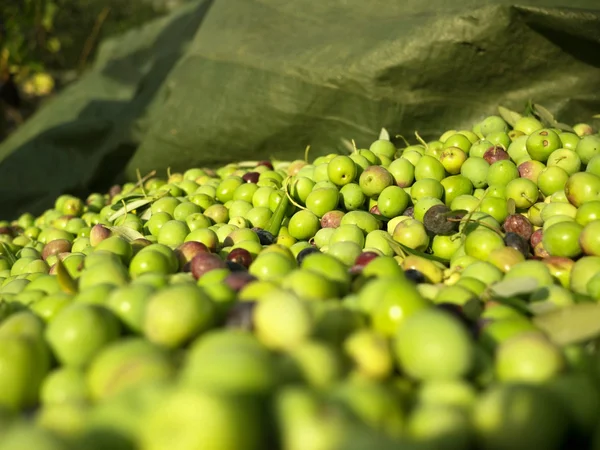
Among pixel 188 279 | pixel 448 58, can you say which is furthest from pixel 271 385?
pixel 448 58

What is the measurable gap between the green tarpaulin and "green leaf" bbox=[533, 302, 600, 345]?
7.95 feet

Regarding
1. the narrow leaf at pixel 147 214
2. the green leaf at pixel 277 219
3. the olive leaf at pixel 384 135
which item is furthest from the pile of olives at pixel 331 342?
the olive leaf at pixel 384 135

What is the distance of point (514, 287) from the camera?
181 centimetres

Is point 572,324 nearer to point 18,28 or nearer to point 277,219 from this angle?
point 277,219

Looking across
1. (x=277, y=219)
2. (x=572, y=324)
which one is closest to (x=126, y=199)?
(x=277, y=219)

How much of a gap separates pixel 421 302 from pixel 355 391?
444mm

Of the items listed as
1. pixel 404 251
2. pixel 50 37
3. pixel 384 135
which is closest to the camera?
pixel 404 251

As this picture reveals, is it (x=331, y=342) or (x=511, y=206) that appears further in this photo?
(x=511, y=206)

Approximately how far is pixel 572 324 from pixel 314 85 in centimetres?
290

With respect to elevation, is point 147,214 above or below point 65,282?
below

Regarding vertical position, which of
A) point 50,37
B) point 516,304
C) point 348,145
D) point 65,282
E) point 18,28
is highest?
point 65,282

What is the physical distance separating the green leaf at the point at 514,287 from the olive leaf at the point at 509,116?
203 cm

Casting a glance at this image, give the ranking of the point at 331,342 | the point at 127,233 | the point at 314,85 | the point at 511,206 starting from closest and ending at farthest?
the point at 331,342 → the point at 511,206 → the point at 127,233 → the point at 314,85

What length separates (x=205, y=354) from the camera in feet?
3.86
